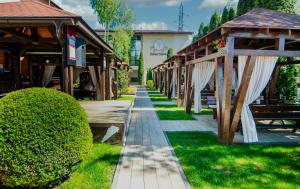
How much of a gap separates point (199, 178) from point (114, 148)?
250 cm

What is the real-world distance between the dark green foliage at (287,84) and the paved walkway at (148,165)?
23.9 feet

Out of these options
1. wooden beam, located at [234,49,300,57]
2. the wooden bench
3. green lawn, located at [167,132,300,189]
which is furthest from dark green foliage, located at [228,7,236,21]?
green lawn, located at [167,132,300,189]

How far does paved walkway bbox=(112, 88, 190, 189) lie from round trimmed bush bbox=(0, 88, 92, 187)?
0.93 metres

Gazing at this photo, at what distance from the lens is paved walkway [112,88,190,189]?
15.6 feet

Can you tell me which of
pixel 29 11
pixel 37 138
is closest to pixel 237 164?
pixel 37 138

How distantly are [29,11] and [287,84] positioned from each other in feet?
36.5

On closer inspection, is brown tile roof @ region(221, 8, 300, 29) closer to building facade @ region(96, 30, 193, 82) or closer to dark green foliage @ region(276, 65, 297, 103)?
dark green foliage @ region(276, 65, 297, 103)

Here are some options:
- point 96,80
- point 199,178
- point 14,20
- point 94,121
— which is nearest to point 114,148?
point 94,121

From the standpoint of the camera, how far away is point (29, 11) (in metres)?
6.46

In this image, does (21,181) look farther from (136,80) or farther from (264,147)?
(136,80)

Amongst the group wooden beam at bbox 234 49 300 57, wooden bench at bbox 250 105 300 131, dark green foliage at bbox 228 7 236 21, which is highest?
dark green foliage at bbox 228 7 236 21

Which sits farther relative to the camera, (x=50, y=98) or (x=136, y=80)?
(x=136, y=80)

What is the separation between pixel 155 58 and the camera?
4681 cm

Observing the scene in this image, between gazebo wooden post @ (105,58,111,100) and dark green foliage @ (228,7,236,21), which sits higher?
dark green foliage @ (228,7,236,21)
